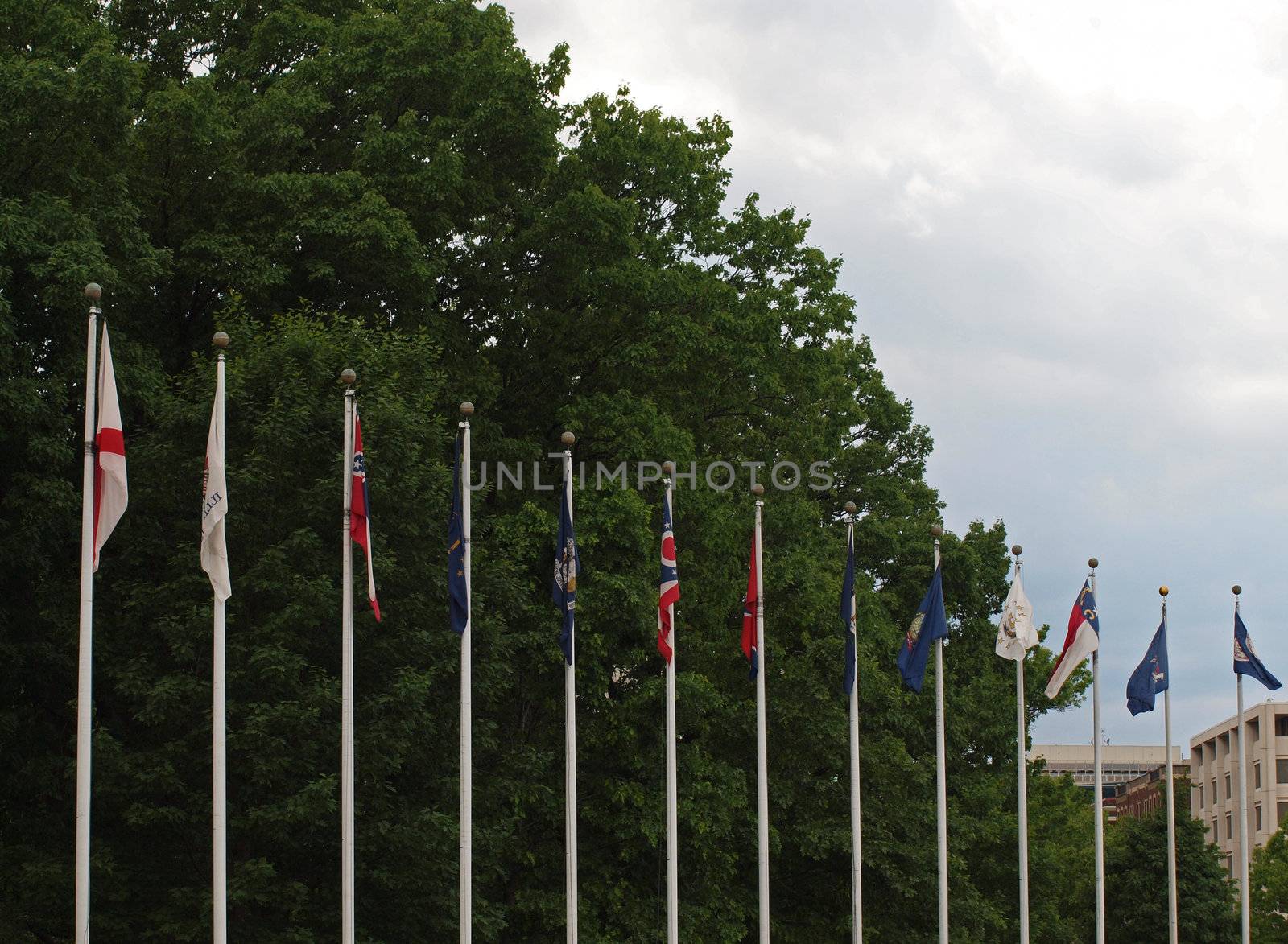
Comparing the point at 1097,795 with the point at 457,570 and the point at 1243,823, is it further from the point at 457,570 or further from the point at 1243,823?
the point at 457,570

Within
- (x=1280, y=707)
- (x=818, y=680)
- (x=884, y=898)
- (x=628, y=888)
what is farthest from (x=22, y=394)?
(x=1280, y=707)

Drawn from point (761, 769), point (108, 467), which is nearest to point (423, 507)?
point (761, 769)

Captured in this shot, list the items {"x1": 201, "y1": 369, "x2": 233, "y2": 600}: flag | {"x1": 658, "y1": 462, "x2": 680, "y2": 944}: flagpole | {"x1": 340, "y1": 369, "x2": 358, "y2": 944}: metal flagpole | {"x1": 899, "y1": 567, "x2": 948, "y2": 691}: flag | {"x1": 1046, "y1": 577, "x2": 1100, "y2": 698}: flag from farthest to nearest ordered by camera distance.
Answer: {"x1": 1046, "y1": 577, "x2": 1100, "y2": 698}: flag
{"x1": 899, "y1": 567, "x2": 948, "y2": 691}: flag
{"x1": 658, "y1": 462, "x2": 680, "y2": 944}: flagpole
{"x1": 340, "y1": 369, "x2": 358, "y2": 944}: metal flagpole
{"x1": 201, "y1": 369, "x2": 233, "y2": 600}: flag

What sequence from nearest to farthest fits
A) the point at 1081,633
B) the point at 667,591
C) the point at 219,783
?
the point at 219,783 → the point at 667,591 → the point at 1081,633

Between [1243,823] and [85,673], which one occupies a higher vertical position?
[85,673]

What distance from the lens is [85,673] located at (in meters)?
22.0

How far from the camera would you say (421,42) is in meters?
39.0

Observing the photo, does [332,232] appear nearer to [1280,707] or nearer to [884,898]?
[884,898]

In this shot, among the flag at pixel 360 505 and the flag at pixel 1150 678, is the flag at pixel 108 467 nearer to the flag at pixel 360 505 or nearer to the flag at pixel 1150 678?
the flag at pixel 360 505

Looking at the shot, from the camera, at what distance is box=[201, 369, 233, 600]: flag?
23812 millimetres

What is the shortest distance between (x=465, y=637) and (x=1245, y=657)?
21032mm

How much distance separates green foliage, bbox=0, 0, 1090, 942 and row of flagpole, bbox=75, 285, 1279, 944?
8.37ft

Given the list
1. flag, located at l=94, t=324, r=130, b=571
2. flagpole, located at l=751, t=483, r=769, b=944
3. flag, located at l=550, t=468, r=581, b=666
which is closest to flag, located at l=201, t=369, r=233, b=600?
flag, located at l=94, t=324, r=130, b=571

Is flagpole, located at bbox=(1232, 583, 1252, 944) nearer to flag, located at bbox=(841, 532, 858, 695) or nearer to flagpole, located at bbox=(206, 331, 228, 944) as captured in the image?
flag, located at bbox=(841, 532, 858, 695)
